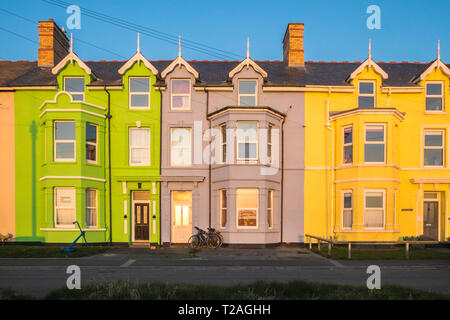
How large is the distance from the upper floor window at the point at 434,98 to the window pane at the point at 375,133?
12.1 feet

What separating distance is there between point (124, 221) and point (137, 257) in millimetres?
4013

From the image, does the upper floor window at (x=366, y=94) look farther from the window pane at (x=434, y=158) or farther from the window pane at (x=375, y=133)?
the window pane at (x=434, y=158)

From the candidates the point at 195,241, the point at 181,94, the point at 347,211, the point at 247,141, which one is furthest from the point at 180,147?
the point at 347,211

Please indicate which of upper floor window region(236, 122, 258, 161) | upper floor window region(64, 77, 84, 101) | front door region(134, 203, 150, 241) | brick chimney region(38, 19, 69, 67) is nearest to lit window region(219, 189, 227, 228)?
upper floor window region(236, 122, 258, 161)

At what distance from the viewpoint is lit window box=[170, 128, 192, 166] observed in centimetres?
1827

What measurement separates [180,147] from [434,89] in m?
15.1

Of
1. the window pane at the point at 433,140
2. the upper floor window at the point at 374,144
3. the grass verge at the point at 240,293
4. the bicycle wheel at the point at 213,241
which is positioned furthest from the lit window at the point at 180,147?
the window pane at the point at 433,140

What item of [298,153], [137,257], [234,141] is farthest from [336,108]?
[137,257]

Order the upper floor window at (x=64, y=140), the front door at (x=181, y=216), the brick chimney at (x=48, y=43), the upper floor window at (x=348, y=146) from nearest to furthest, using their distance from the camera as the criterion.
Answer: the upper floor window at (x=64, y=140) → the upper floor window at (x=348, y=146) → the front door at (x=181, y=216) → the brick chimney at (x=48, y=43)

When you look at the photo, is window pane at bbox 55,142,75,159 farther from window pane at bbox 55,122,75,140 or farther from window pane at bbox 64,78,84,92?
window pane at bbox 64,78,84,92

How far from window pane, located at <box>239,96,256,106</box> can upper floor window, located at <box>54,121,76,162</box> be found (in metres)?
9.33

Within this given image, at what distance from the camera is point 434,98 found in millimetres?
18516

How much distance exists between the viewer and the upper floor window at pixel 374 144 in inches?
684

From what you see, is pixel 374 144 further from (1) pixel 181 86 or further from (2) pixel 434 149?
(1) pixel 181 86
